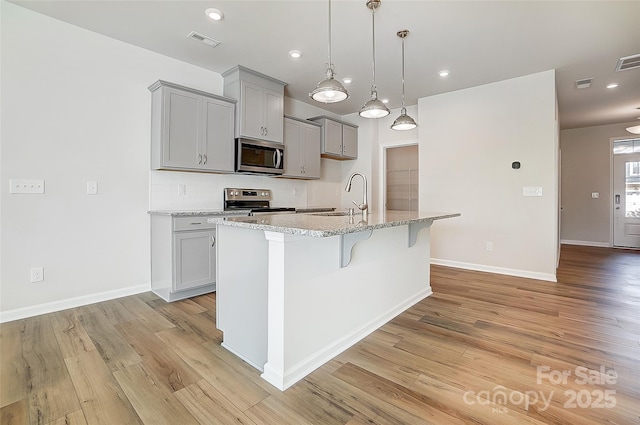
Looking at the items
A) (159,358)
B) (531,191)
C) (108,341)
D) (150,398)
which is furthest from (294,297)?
(531,191)

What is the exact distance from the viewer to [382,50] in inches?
131

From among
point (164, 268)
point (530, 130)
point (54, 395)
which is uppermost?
point (530, 130)

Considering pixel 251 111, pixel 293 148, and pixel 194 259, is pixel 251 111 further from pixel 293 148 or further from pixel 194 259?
pixel 194 259

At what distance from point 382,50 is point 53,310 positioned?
4148mm

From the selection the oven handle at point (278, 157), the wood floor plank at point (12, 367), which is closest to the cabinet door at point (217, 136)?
the oven handle at point (278, 157)

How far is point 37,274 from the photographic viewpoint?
107 inches

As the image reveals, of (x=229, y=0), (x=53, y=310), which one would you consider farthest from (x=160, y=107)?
(x=53, y=310)

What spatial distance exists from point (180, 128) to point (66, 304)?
6.70 feet

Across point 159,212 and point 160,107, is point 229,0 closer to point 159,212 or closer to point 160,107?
point 160,107

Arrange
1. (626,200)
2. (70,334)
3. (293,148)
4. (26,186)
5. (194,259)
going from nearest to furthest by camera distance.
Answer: (70,334)
(26,186)
(194,259)
(293,148)
(626,200)

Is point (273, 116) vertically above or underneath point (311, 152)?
above

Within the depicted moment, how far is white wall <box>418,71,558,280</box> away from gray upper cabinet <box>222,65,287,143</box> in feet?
7.64

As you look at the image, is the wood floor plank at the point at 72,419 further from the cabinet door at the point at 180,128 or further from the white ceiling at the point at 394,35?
the white ceiling at the point at 394,35

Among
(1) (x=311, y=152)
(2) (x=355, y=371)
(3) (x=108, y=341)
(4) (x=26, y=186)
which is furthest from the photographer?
(1) (x=311, y=152)
